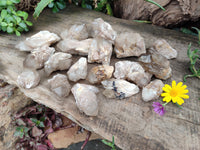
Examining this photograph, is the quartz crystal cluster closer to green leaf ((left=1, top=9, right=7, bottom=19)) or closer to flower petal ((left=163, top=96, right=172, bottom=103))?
flower petal ((left=163, top=96, right=172, bottom=103))

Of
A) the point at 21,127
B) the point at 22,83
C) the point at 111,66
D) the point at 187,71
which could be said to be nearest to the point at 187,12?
the point at 187,71

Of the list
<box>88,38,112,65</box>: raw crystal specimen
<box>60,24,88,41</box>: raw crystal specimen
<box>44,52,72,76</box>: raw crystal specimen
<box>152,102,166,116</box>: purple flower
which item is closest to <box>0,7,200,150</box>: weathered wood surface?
<box>152,102,166,116</box>: purple flower

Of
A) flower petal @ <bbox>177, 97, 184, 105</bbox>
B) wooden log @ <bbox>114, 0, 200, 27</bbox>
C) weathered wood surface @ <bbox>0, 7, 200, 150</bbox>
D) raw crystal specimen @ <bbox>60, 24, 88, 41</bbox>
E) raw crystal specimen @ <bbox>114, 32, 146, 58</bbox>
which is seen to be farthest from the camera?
wooden log @ <bbox>114, 0, 200, 27</bbox>

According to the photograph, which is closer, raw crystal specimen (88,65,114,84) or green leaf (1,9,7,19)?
raw crystal specimen (88,65,114,84)

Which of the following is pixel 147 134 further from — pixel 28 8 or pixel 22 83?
pixel 28 8

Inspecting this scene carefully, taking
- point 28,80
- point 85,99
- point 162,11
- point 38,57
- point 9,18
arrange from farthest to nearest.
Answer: point 162,11
point 9,18
point 38,57
point 28,80
point 85,99

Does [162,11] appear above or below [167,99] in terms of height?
→ above

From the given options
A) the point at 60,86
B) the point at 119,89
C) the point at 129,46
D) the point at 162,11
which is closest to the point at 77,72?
Result: the point at 60,86

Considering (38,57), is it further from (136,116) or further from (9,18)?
(136,116)
